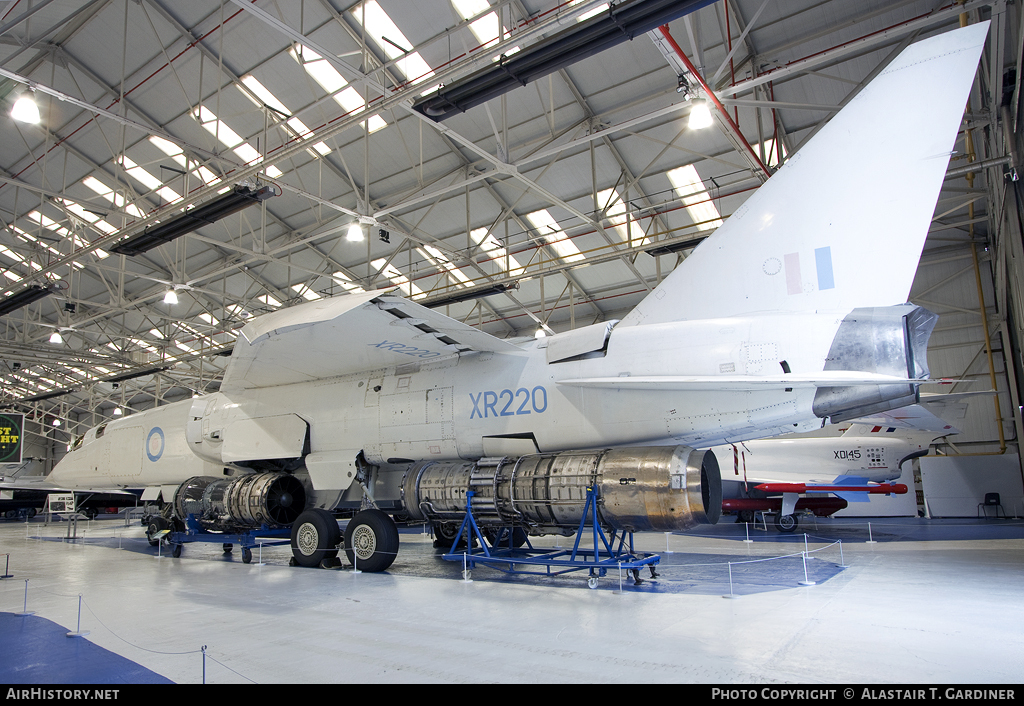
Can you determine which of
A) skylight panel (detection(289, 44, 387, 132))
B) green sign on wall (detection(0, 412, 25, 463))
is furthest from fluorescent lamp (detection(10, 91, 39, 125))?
green sign on wall (detection(0, 412, 25, 463))

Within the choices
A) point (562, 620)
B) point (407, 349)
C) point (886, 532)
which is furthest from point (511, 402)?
point (886, 532)

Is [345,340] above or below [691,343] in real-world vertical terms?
above

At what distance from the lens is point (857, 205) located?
6277mm

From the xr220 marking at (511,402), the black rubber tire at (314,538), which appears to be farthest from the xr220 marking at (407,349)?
the black rubber tire at (314,538)

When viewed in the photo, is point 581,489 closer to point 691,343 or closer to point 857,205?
point 691,343

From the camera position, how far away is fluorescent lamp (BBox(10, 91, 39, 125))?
920 cm

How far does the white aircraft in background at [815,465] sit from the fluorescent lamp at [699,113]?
765cm

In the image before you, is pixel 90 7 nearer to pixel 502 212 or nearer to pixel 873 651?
pixel 502 212

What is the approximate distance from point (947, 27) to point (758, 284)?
974 centimetres

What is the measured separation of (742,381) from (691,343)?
2.73 feet

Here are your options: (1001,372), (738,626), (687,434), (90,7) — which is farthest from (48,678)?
(1001,372)

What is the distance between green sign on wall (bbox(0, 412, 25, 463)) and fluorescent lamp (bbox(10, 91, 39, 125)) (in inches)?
702

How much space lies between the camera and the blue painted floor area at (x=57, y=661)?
12.7 ft

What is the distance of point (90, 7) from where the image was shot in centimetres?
1296
